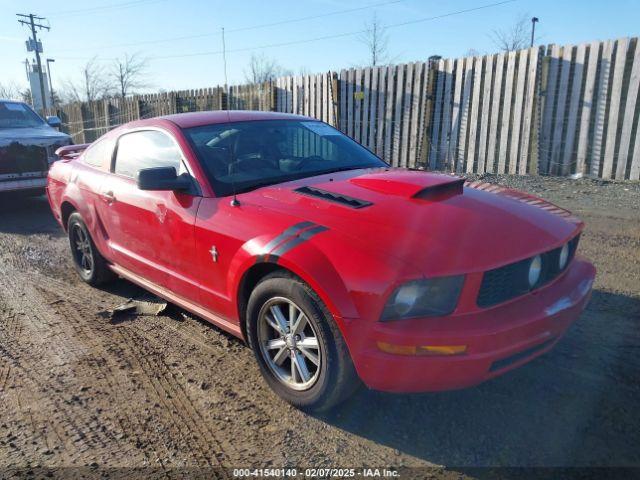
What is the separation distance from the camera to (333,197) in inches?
118

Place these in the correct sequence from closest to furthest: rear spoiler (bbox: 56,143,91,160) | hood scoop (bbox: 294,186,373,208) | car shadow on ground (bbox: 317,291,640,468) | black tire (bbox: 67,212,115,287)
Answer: car shadow on ground (bbox: 317,291,640,468) → hood scoop (bbox: 294,186,373,208) → black tire (bbox: 67,212,115,287) → rear spoiler (bbox: 56,143,91,160)

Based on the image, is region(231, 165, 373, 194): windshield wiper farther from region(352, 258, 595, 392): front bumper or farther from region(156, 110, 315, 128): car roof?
region(352, 258, 595, 392): front bumper

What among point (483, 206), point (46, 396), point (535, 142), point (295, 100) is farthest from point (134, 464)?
point (295, 100)

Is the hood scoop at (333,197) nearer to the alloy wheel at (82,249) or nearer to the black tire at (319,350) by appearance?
the black tire at (319,350)

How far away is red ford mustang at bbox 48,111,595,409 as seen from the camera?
234 cm

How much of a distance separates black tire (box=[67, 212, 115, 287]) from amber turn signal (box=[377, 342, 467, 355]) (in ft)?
11.2

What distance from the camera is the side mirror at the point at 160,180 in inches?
130

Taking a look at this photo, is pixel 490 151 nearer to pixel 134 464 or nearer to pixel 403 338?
pixel 403 338

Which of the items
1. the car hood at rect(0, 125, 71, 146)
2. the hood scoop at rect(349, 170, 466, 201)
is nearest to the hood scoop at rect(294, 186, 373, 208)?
the hood scoop at rect(349, 170, 466, 201)

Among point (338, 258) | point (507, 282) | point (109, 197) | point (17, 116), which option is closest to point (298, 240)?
point (338, 258)

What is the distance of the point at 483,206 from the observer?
2846 mm

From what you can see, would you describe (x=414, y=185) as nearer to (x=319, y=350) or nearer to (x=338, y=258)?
(x=338, y=258)

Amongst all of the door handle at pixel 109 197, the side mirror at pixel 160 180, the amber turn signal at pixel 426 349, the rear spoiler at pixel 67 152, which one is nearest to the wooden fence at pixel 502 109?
the rear spoiler at pixel 67 152

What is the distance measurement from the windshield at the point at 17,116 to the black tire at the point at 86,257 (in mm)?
5419
